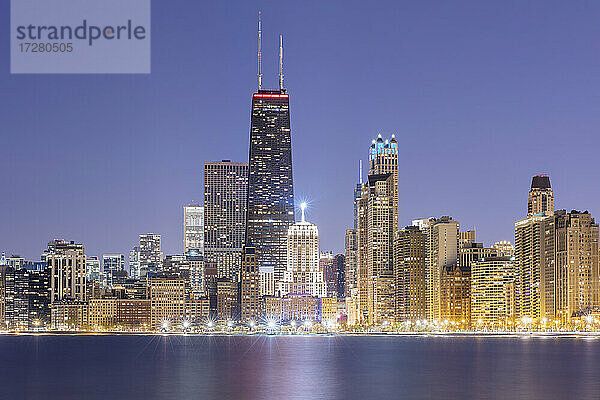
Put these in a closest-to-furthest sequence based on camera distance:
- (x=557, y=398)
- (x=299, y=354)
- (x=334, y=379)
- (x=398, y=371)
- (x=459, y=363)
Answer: (x=557, y=398), (x=334, y=379), (x=398, y=371), (x=459, y=363), (x=299, y=354)

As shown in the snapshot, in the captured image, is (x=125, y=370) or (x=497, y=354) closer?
(x=125, y=370)

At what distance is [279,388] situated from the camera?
12331 cm

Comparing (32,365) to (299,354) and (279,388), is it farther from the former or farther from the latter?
(279,388)

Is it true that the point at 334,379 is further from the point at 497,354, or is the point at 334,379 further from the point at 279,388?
the point at 497,354

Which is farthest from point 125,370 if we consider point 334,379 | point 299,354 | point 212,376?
point 299,354

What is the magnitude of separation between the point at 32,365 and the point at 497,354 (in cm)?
8095

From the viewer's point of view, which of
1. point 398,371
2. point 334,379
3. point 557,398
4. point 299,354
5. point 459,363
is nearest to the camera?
point 557,398

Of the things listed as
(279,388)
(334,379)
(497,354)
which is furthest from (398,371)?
(497,354)

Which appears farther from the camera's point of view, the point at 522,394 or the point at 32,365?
the point at 32,365

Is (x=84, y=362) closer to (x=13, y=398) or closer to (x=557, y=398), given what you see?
(x=13, y=398)

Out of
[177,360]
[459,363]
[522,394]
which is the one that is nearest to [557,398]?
[522,394]

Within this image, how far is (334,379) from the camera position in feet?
454

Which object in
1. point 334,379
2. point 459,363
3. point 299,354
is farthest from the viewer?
point 299,354

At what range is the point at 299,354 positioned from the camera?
198000 mm
